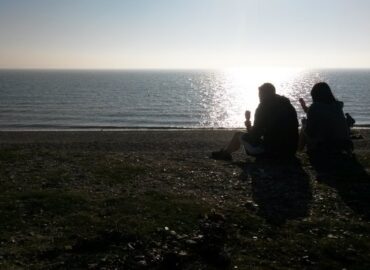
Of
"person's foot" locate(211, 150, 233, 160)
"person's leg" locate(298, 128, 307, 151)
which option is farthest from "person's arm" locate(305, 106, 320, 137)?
"person's foot" locate(211, 150, 233, 160)

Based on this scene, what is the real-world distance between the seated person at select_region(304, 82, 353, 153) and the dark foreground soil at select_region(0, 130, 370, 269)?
0.43 metres

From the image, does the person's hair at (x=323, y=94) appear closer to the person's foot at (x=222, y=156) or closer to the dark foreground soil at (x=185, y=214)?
the dark foreground soil at (x=185, y=214)

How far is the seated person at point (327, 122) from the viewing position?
530 inches

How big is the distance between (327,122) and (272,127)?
1537 millimetres

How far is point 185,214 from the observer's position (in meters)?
8.58

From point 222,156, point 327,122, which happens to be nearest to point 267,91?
point 327,122

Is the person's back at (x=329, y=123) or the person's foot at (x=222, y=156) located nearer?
the person's back at (x=329, y=123)

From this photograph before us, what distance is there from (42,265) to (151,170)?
658 centimetres

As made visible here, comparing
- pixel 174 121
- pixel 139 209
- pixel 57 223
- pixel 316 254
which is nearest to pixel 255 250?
pixel 316 254

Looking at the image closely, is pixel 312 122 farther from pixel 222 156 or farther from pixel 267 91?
pixel 222 156

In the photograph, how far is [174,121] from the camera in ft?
169

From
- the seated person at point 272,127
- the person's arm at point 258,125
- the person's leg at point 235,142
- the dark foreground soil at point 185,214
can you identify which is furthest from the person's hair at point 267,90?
the dark foreground soil at point 185,214

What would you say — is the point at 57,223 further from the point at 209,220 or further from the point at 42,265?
the point at 209,220

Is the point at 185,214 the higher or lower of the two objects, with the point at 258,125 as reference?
lower
